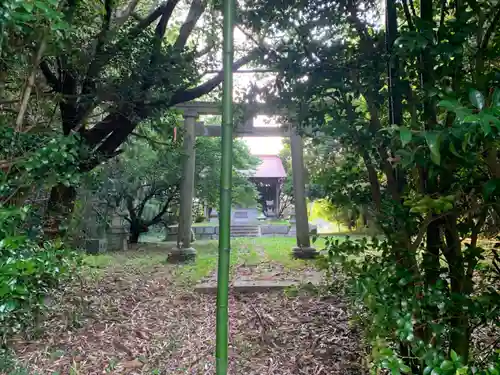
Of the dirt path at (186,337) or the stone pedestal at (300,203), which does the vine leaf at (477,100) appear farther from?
the stone pedestal at (300,203)

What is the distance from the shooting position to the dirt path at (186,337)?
2.12m

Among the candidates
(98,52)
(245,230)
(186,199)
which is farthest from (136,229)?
(98,52)

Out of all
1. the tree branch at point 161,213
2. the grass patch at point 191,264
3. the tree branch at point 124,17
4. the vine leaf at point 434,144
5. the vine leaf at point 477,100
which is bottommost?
the grass patch at point 191,264

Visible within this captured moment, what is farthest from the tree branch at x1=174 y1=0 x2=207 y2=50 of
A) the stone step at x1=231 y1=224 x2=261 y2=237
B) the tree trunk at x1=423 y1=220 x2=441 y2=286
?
the stone step at x1=231 y1=224 x2=261 y2=237

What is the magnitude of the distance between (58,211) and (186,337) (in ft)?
4.40

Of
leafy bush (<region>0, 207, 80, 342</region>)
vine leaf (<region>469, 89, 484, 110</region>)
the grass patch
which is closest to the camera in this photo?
vine leaf (<region>469, 89, 484, 110</region>)

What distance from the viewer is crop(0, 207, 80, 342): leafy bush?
1.22 meters

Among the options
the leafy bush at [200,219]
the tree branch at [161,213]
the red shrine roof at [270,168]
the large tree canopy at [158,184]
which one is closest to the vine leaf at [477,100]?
the large tree canopy at [158,184]

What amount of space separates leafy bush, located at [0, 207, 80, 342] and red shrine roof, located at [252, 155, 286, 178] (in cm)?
1128

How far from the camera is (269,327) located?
8.71ft

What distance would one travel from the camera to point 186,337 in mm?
2564

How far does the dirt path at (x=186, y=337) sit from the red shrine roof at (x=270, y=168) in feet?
33.5

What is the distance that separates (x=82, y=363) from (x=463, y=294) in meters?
2.10

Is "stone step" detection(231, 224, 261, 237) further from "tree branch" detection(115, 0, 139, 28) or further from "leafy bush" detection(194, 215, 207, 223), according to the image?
"tree branch" detection(115, 0, 139, 28)
